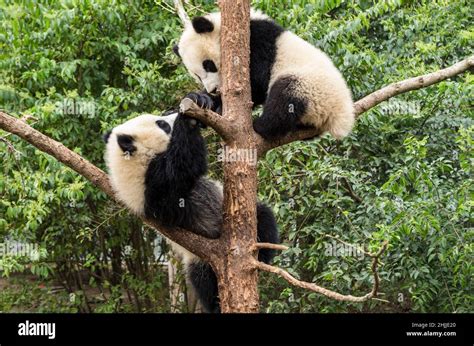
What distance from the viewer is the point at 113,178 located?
15.3ft

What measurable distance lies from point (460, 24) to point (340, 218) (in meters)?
2.46

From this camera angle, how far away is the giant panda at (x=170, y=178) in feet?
14.3

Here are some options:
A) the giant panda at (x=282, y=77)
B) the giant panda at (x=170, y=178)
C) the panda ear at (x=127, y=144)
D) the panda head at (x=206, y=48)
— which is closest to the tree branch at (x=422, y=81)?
the giant panda at (x=282, y=77)

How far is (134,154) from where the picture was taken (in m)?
4.71

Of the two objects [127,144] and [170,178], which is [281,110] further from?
[127,144]

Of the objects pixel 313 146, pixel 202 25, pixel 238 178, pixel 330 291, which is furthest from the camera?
pixel 313 146

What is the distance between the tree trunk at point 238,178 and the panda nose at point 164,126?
2.00 ft

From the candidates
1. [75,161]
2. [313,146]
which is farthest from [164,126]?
[313,146]

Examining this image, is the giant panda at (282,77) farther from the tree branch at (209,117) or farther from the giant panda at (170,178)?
the giant panda at (170,178)

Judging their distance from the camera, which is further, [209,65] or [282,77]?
[209,65]

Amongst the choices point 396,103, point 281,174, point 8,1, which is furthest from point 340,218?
point 8,1

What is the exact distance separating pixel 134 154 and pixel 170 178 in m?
0.42

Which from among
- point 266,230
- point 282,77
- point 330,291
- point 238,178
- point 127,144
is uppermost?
point 282,77

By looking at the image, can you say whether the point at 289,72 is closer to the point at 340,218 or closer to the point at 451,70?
the point at 451,70
